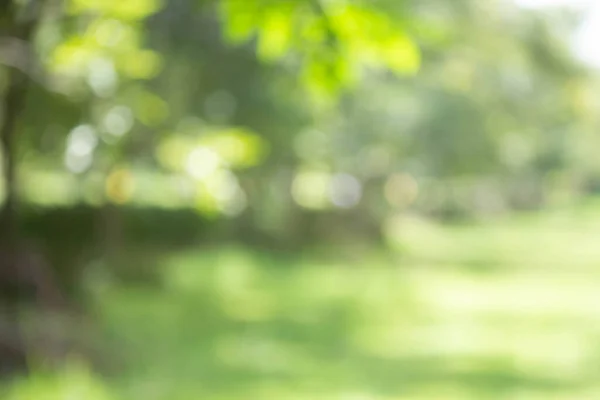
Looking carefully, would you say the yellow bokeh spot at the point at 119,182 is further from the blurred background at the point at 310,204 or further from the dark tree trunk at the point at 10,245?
the dark tree trunk at the point at 10,245

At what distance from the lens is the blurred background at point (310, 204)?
0.96m

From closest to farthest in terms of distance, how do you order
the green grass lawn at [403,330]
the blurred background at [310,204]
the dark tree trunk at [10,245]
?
the dark tree trunk at [10,245]
the blurred background at [310,204]
the green grass lawn at [403,330]

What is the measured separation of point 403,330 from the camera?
54.9 inches

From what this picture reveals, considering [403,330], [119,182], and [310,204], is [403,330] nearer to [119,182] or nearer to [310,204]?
[310,204]

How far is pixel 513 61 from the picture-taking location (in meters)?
1.31

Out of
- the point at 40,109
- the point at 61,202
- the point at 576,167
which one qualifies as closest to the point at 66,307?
the point at 61,202

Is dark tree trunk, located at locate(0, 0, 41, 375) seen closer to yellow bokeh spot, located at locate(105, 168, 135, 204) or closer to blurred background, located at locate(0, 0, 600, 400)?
blurred background, located at locate(0, 0, 600, 400)

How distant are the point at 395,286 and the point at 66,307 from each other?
0.74 meters

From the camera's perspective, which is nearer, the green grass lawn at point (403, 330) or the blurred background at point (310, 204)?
the blurred background at point (310, 204)

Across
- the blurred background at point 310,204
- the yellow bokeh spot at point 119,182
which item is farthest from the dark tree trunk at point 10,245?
the yellow bokeh spot at point 119,182

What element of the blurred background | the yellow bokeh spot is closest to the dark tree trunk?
the blurred background

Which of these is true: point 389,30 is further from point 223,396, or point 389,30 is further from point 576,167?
point 223,396

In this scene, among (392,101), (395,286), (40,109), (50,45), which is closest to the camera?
(50,45)

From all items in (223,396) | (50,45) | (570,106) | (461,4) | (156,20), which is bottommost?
(223,396)
